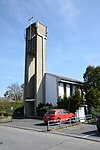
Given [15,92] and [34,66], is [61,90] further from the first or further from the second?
[15,92]

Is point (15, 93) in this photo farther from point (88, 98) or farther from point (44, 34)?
point (88, 98)

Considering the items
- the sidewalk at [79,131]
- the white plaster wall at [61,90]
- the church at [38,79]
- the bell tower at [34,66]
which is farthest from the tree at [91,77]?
the sidewalk at [79,131]

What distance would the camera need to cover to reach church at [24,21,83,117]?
93.5 feet

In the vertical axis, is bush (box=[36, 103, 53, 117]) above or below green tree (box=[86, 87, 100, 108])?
below

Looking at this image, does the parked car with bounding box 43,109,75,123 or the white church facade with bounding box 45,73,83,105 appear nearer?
the parked car with bounding box 43,109,75,123

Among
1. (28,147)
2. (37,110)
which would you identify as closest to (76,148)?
(28,147)

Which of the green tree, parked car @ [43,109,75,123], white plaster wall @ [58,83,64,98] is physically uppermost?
white plaster wall @ [58,83,64,98]

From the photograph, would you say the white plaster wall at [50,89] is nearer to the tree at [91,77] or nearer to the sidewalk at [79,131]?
the tree at [91,77]

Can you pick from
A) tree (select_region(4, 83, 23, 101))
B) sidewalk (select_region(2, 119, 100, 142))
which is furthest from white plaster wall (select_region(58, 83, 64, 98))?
tree (select_region(4, 83, 23, 101))

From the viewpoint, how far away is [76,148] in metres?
8.73

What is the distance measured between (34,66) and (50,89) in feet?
16.0

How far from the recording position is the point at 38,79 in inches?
1120

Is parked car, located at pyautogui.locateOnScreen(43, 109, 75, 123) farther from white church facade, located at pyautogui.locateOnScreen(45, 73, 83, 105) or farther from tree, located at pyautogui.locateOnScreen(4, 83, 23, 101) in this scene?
tree, located at pyautogui.locateOnScreen(4, 83, 23, 101)

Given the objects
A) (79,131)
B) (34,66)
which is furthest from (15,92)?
(79,131)
